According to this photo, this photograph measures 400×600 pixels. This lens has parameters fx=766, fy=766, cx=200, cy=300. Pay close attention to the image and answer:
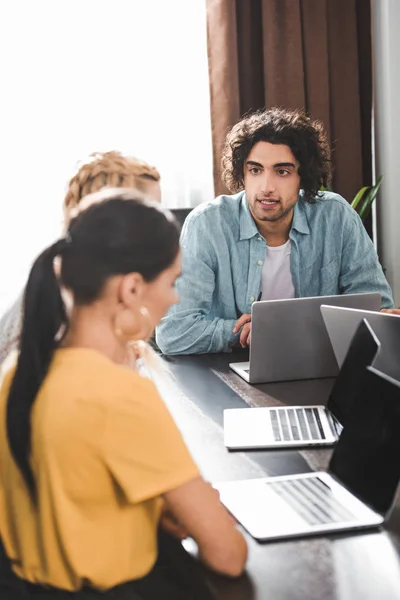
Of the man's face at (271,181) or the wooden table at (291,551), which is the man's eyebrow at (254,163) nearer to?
the man's face at (271,181)

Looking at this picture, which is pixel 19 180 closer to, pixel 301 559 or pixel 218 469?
pixel 218 469

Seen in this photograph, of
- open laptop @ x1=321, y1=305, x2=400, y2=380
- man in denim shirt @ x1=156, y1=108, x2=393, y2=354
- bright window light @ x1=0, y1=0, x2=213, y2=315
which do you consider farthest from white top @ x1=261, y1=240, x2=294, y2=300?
bright window light @ x1=0, y1=0, x2=213, y2=315

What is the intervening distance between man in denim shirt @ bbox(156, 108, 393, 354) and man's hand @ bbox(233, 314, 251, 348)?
20 cm

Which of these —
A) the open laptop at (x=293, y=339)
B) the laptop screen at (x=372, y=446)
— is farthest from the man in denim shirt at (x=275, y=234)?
the laptop screen at (x=372, y=446)

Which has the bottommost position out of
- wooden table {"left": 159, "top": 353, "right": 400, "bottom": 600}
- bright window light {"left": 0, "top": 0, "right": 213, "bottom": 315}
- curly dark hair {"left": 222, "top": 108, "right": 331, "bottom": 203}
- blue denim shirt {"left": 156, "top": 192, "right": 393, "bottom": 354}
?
wooden table {"left": 159, "top": 353, "right": 400, "bottom": 600}

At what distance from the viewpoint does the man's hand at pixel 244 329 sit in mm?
1848

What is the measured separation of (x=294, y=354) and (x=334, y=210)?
75 centimetres

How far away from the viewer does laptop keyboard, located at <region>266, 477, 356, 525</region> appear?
101 cm

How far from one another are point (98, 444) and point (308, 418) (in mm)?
635

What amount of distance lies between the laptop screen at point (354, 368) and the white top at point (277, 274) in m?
0.92

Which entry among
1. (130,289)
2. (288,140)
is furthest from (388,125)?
(130,289)

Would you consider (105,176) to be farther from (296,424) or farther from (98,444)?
(98,444)

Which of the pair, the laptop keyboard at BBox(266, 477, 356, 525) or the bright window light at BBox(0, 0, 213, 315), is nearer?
the laptop keyboard at BBox(266, 477, 356, 525)

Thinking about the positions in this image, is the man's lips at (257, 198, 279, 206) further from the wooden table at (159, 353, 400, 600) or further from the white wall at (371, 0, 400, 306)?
the white wall at (371, 0, 400, 306)
